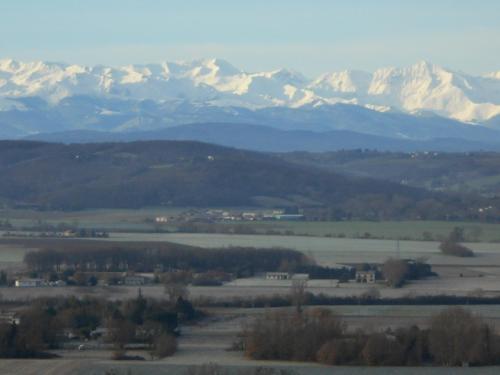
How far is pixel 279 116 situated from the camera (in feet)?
598

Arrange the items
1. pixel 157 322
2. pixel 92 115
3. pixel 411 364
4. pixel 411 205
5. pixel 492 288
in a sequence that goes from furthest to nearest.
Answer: pixel 92 115
pixel 411 205
pixel 492 288
pixel 157 322
pixel 411 364

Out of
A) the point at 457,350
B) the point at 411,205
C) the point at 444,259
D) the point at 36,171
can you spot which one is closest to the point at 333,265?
the point at 444,259

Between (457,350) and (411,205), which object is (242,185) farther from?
(457,350)

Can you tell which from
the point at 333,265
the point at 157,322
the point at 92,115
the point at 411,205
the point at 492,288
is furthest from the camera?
the point at 92,115

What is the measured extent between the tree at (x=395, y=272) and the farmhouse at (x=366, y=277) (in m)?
0.27

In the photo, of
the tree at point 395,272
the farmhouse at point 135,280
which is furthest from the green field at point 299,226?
the farmhouse at point 135,280

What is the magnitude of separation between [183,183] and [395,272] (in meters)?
33.3

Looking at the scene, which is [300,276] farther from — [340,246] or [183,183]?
[183,183]

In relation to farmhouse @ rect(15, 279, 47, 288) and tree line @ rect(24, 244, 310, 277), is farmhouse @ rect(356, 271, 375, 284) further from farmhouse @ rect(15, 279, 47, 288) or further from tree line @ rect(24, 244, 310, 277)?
farmhouse @ rect(15, 279, 47, 288)

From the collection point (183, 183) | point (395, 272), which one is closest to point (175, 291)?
point (395, 272)

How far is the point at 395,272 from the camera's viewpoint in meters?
36.8

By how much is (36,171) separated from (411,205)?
19.6 meters

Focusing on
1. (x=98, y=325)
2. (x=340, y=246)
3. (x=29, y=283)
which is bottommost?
(x=29, y=283)

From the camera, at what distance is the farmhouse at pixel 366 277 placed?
122 feet
